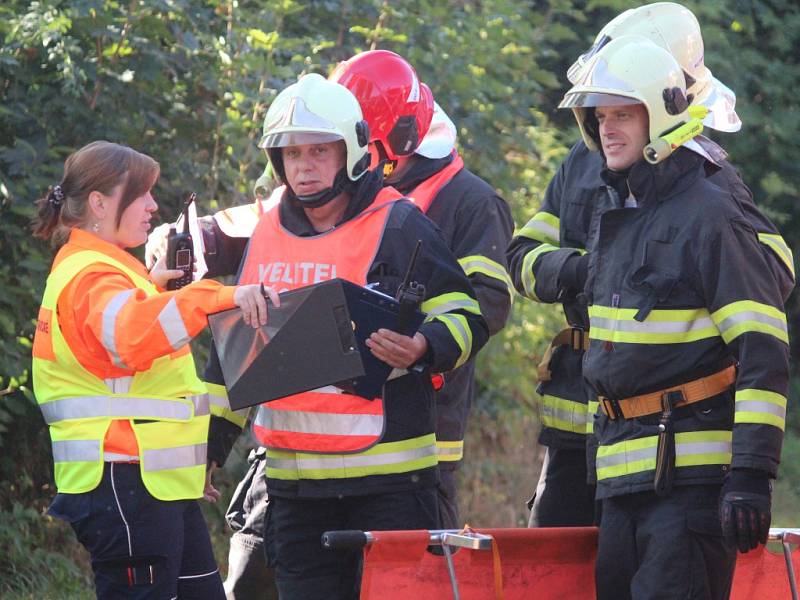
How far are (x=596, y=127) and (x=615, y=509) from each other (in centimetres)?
122

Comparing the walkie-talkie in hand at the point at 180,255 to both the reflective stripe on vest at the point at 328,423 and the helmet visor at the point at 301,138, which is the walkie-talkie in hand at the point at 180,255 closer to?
the helmet visor at the point at 301,138

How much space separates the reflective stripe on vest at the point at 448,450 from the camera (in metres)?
5.22

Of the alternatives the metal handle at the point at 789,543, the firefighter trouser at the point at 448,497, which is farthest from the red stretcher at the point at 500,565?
the firefighter trouser at the point at 448,497

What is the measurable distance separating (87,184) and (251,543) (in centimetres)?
145

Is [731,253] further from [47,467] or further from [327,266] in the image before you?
[47,467]

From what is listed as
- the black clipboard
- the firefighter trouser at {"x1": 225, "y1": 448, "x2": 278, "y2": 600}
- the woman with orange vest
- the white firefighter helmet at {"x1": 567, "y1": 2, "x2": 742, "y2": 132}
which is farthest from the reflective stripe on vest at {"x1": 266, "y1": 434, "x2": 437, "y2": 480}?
the white firefighter helmet at {"x1": 567, "y1": 2, "x2": 742, "y2": 132}

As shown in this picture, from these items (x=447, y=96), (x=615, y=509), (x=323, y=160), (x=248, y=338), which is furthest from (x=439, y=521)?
(x=447, y=96)

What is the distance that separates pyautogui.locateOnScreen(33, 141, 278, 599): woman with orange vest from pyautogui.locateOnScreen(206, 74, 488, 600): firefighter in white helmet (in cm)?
30

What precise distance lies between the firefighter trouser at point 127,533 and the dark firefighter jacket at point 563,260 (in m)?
1.39

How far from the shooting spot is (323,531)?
14.8 ft

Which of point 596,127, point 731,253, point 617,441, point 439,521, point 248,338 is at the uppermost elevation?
point 596,127

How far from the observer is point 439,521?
456 centimetres

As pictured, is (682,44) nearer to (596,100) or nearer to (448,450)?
(596,100)

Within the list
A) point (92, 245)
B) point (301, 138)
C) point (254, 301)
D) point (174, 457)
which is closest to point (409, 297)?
point (254, 301)
